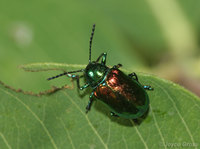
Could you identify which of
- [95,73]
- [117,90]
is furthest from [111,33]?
[117,90]

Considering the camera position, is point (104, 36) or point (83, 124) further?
point (104, 36)

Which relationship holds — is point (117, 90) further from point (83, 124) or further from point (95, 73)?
point (83, 124)

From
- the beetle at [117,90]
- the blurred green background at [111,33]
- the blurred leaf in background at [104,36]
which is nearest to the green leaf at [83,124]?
the beetle at [117,90]

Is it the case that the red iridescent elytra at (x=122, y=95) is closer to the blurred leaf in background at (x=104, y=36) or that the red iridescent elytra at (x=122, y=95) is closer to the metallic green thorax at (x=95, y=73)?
the metallic green thorax at (x=95, y=73)

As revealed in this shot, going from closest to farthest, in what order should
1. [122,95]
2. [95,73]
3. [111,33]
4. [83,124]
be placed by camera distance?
[83,124] → [122,95] → [95,73] → [111,33]

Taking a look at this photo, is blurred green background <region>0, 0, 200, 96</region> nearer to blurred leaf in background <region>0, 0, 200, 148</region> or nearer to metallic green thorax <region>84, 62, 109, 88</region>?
blurred leaf in background <region>0, 0, 200, 148</region>

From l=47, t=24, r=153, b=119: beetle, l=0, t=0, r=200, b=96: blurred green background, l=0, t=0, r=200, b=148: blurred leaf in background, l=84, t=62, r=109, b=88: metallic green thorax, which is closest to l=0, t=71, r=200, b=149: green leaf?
l=47, t=24, r=153, b=119: beetle
